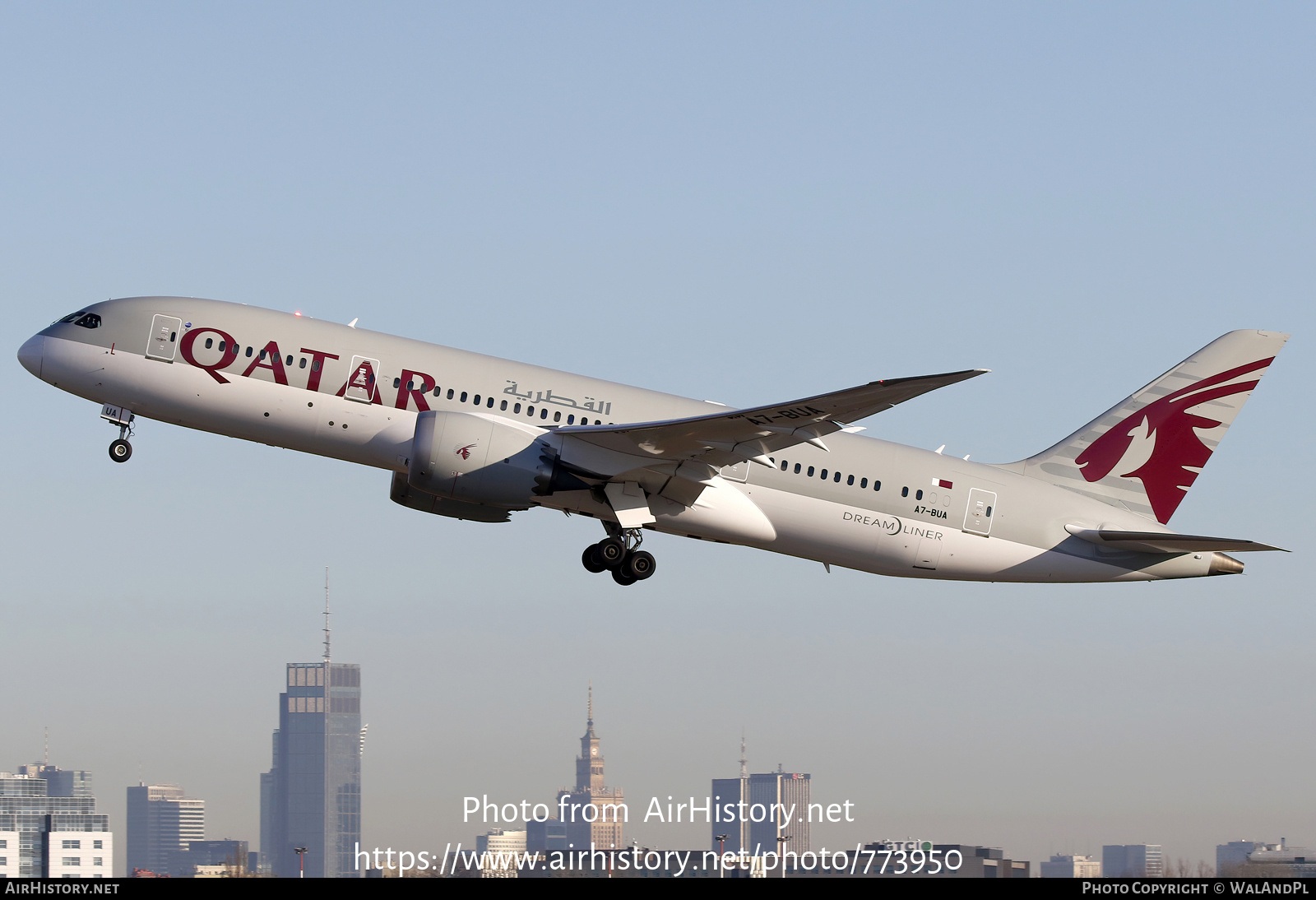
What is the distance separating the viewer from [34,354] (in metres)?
35.7

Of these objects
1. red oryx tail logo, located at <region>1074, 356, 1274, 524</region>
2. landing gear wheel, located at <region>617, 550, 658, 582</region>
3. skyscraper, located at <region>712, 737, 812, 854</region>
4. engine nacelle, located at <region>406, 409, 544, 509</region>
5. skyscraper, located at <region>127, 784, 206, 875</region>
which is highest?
red oryx tail logo, located at <region>1074, 356, 1274, 524</region>

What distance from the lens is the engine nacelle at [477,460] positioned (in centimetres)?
3262

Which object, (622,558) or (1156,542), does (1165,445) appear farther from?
(622,558)

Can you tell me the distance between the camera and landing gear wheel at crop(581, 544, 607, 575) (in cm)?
3619

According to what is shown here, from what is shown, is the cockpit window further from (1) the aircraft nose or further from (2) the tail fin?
(2) the tail fin

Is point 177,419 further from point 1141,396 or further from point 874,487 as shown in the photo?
point 1141,396

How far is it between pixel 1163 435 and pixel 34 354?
2878 centimetres

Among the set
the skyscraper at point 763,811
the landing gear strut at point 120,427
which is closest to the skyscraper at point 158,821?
the skyscraper at point 763,811

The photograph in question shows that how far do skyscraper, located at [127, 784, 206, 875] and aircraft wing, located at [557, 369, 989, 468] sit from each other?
347 feet

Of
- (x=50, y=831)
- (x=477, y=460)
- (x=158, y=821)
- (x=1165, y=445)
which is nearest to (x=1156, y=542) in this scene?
(x=1165, y=445)

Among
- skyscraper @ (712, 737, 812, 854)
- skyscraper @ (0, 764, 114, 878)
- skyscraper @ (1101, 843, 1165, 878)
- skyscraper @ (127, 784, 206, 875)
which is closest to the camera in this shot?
skyscraper @ (1101, 843, 1165, 878)

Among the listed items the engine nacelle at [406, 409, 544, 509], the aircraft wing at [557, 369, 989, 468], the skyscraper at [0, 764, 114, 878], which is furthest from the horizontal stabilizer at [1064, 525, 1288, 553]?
the skyscraper at [0, 764, 114, 878]
